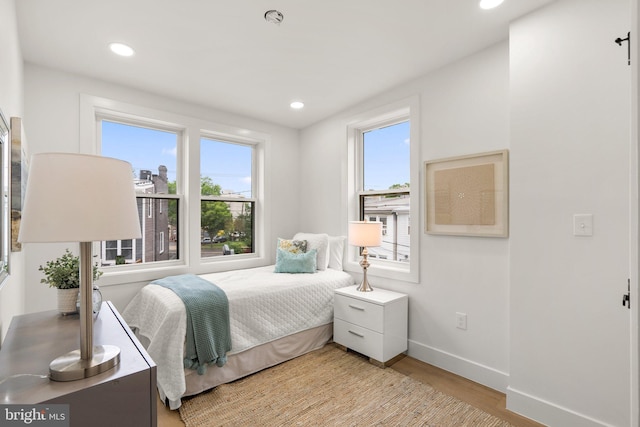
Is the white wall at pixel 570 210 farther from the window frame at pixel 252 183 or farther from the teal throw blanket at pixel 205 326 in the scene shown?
the window frame at pixel 252 183

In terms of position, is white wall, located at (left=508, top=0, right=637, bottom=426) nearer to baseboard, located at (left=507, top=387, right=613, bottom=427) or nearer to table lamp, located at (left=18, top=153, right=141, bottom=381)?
baseboard, located at (left=507, top=387, right=613, bottom=427)

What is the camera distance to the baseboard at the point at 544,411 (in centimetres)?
173

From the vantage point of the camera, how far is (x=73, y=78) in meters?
2.61

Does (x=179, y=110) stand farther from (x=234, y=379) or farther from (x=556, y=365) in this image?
(x=556, y=365)

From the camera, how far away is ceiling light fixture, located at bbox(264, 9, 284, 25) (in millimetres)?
1896

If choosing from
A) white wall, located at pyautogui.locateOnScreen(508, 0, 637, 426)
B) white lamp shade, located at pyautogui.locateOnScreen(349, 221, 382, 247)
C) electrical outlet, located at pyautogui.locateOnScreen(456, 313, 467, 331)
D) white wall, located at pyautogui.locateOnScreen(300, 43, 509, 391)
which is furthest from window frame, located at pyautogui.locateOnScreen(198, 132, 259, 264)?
white wall, located at pyautogui.locateOnScreen(508, 0, 637, 426)

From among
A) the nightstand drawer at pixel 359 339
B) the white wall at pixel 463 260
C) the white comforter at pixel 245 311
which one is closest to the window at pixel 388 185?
the white wall at pixel 463 260

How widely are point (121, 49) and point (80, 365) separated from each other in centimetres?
225

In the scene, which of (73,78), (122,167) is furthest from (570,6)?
(73,78)

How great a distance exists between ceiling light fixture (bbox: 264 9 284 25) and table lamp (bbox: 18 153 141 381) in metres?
1.44

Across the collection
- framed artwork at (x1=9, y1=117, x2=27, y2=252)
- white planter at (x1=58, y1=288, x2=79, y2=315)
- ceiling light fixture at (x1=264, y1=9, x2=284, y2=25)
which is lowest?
white planter at (x1=58, y1=288, x2=79, y2=315)

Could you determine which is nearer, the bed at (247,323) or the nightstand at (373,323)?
the bed at (247,323)

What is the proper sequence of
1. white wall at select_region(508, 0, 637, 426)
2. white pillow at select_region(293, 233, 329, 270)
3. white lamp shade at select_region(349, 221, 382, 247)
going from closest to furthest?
1. white wall at select_region(508, 0, 637, 426)
2. white lamp shade at select_region(349, 221, 382, 247)
3. white pillow at select_region(293, 233, 329, 270)

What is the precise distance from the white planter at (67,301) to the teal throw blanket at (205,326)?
28.7 inches
